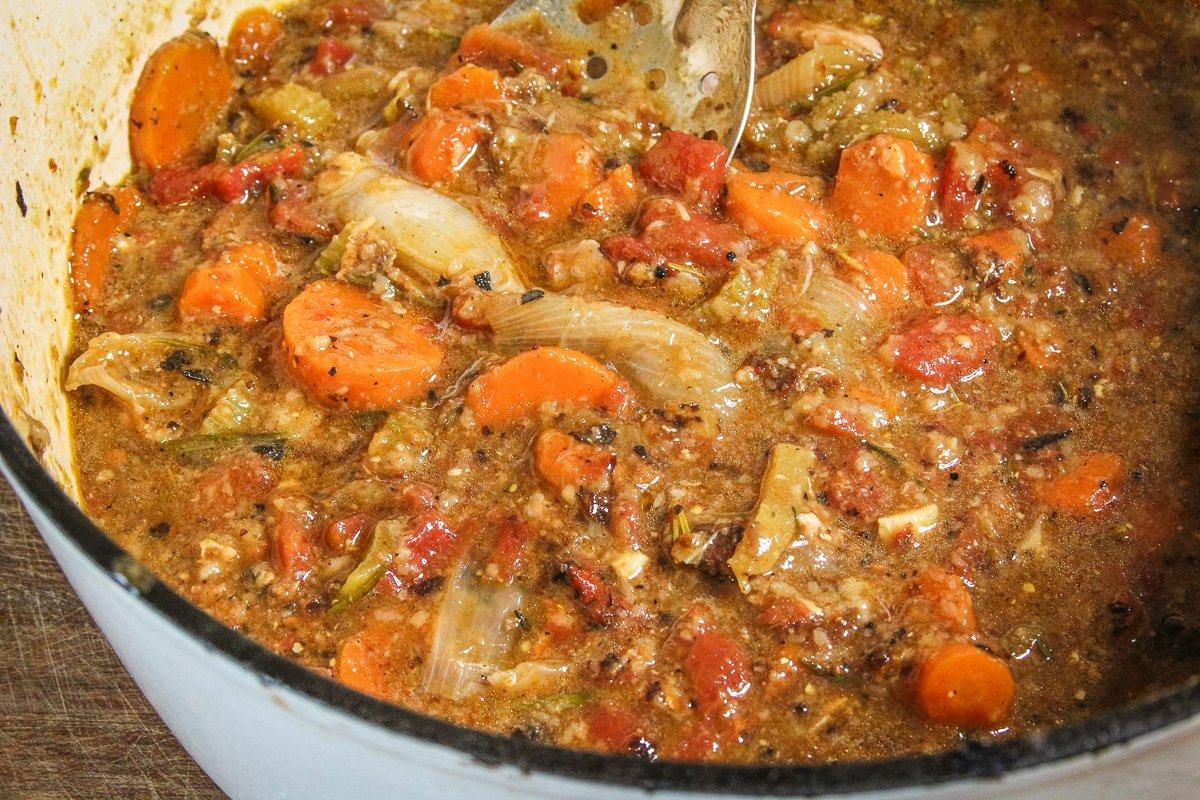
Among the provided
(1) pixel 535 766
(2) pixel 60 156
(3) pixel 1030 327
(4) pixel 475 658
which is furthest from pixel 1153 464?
(2) pixel 60 156

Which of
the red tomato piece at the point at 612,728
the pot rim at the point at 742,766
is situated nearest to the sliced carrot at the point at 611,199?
the red tomato piece at the point at 612,728

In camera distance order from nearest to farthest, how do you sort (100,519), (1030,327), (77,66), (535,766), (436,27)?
(535,766)
(100,519)
(1030,327)
(77,66)
(436,27)

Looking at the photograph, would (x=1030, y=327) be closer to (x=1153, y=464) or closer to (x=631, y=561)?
(x=1153, y=464)

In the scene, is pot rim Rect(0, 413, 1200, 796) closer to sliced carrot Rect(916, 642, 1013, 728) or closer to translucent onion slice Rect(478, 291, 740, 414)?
sliced carrot Rect(916, 642, 1013, 728)

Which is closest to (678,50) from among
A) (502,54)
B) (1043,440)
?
(502,54)

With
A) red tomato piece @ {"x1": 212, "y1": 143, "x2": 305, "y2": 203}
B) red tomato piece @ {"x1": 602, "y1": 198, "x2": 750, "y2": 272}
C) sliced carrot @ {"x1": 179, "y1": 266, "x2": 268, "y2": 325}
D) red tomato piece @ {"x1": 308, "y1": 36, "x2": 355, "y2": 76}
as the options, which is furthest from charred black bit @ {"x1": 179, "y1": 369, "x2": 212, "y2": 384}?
red tomato piece @ {"x1": 308, "y1": 36, "x2": 355, "y2": 76}
